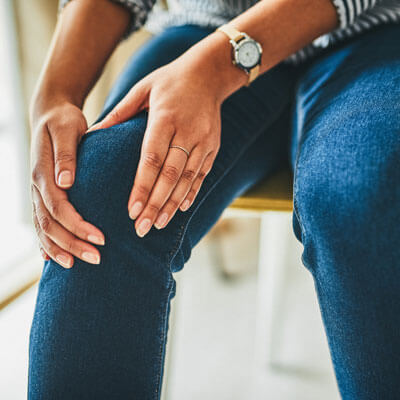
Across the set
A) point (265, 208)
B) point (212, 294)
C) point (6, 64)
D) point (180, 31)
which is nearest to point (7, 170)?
point (6, 64)

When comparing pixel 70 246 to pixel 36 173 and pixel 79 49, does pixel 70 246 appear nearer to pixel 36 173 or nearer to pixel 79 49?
pixel 36 173

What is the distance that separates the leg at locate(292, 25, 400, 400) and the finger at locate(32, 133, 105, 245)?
0.19m

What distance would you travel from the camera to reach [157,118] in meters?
0.39

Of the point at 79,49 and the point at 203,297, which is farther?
the point at 203,297

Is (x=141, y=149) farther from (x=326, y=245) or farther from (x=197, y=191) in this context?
(x=326, y=245)

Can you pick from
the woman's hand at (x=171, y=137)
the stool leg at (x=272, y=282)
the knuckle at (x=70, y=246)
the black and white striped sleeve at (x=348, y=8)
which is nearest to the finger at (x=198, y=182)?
the woman's hand at (x=171, y=137)

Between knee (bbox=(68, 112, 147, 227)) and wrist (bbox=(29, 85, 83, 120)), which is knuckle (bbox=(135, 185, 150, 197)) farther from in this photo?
wrist (bbox=(29, 85, 83, 120))

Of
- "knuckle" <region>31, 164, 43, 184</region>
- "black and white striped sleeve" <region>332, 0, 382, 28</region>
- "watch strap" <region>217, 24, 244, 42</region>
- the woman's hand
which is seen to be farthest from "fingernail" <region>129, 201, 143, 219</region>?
"black and white striped sleeve" <region>332, 0, 382, 28</region>

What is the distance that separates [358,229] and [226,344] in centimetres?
71

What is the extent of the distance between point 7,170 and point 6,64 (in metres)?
0.36

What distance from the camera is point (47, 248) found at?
1.27 ft

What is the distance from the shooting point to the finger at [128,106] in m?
0.42

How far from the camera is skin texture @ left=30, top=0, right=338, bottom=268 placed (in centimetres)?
37

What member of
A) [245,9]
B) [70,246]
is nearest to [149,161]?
[70,246]
